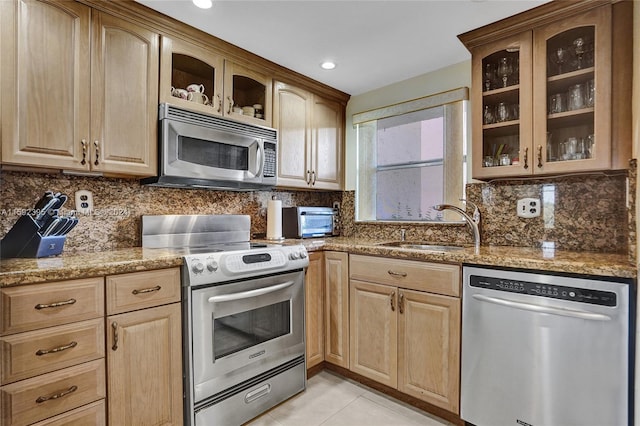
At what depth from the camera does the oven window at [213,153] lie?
2.01m

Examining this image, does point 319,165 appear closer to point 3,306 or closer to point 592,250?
Result: point 592,250

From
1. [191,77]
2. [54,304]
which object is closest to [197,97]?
[191,77]

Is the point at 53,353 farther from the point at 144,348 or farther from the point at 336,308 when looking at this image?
the point at 336,308

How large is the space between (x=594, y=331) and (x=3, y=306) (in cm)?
223

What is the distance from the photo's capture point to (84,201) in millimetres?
1890

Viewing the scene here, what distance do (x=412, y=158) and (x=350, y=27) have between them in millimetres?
1171

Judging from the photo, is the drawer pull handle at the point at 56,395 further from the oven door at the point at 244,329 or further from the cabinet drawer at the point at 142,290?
the oven door at the point at 244,329

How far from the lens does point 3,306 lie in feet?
3.85

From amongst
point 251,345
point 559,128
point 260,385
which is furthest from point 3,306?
point 559,128

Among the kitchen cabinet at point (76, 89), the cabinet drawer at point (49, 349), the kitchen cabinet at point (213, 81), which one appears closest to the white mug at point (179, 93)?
the kitchen cabinet at point (213, 81)

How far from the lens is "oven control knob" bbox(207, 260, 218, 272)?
5.48 ft

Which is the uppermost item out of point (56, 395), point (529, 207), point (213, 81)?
point (213, 81)

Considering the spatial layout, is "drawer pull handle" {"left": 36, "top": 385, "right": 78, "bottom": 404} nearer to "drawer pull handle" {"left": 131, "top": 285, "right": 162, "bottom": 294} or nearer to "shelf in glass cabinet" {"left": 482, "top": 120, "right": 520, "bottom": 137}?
"drawer pull handle" {"left": 131, "top": 285, "right": 162, "bottom": 294}

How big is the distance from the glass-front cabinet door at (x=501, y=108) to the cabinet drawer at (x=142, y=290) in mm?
1822
